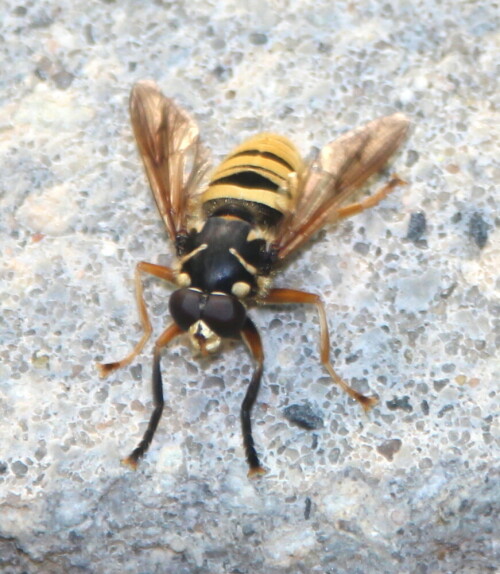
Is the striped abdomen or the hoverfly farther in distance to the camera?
the striped abdomen

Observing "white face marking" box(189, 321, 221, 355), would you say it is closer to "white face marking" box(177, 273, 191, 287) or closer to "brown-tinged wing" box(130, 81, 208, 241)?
"white face marking" box(177, 273, 191, 287)

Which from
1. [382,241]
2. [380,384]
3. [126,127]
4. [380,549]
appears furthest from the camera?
[126,127]

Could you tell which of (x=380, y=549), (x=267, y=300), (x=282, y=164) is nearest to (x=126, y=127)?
(x=282, y=164)

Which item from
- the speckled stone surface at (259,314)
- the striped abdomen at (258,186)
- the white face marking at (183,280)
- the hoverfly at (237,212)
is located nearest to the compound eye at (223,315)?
the hoverfly at (237,212)

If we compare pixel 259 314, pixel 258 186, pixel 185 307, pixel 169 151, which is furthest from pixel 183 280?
pixel 169 151

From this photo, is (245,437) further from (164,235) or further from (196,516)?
(164,235)

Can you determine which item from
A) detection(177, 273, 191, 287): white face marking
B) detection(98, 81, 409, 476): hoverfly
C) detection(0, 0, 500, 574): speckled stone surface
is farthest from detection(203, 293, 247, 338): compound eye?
detection(0, 0, 500, 574): speckled stone surface
